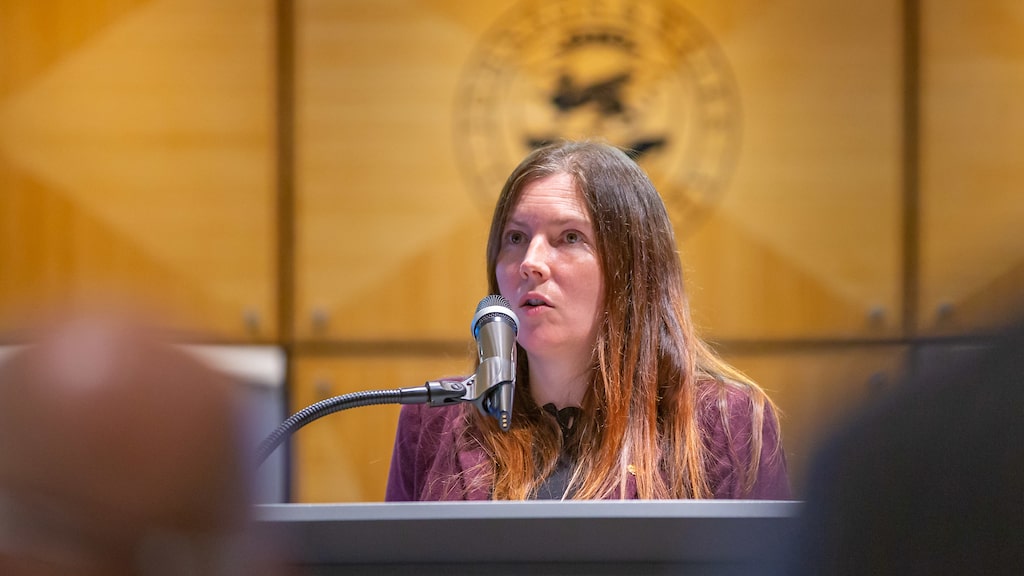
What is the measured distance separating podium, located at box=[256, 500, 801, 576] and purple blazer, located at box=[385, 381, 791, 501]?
2.37 ft

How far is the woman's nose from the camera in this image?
1752 millimetres

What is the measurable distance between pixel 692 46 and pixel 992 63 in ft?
3.47

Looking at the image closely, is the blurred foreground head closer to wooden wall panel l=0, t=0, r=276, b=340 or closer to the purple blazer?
the purple blazer

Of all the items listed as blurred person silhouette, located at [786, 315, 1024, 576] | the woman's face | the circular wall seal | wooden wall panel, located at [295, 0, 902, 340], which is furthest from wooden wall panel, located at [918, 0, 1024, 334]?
blurred person silhouette, located at [786, 315, 1024, 576]

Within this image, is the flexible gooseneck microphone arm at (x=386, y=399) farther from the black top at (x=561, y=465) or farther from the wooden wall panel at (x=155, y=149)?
the wooden wall panel at (x=155, y=149)

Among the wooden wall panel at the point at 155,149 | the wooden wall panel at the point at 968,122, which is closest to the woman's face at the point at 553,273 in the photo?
the wooden wall panel at the point at 155,149

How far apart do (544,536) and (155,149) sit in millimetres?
3110

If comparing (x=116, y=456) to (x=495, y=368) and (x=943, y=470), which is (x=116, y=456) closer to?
(x=943, y=470)

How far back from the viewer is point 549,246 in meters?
1.80

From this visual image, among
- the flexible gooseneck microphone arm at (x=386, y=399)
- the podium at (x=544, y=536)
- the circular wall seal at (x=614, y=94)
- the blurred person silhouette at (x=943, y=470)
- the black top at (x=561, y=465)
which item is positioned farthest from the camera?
the circular wall seal at (x=614, y=94)

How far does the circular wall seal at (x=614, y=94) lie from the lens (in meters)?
3.66

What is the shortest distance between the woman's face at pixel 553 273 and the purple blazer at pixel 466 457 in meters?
0.20

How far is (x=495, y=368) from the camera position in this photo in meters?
1.41

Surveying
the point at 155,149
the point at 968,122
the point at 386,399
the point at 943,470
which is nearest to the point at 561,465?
the point at 386,399
